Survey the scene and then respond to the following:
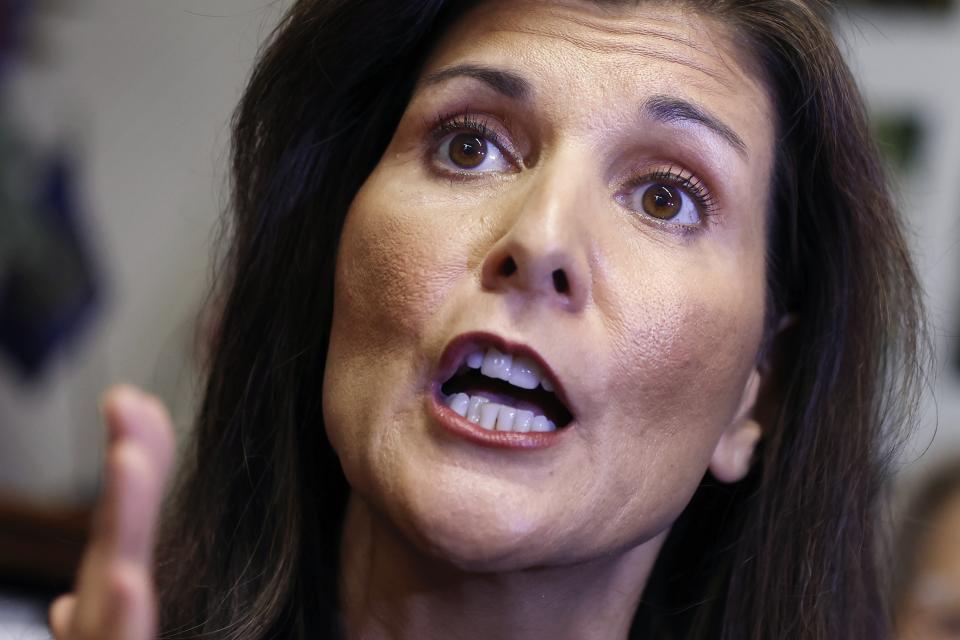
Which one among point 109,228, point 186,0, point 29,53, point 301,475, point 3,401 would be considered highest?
point 186,0

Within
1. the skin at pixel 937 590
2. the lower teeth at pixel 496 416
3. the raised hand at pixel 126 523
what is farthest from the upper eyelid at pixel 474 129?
the skin at pixel 937 590

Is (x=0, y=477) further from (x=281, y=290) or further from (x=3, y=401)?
(x=281, y=290)

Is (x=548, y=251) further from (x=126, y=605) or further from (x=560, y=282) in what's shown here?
(x=126, y=605)

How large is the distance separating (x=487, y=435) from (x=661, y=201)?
27cm

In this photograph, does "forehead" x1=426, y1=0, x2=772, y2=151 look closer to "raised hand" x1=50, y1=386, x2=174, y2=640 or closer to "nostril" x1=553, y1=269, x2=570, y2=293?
"nostril" x1=553, y1=269, x2=570, y2=293

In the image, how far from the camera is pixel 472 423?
2.97ft

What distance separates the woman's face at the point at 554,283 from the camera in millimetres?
898

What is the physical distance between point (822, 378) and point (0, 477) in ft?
6.29

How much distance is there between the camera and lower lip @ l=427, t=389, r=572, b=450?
2.93 feet

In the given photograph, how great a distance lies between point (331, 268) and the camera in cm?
114

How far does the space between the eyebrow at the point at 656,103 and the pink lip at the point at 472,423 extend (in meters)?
0.23

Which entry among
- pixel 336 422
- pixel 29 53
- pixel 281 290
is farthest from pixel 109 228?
pixel 336 422

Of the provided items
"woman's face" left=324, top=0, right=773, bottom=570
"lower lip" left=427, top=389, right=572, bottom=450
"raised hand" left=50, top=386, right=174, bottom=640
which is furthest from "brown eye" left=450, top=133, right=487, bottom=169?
"raised hand" left=50, top=386, right=174, bottom=640

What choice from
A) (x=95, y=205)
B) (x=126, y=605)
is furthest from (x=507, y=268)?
(x=95, y=205)
